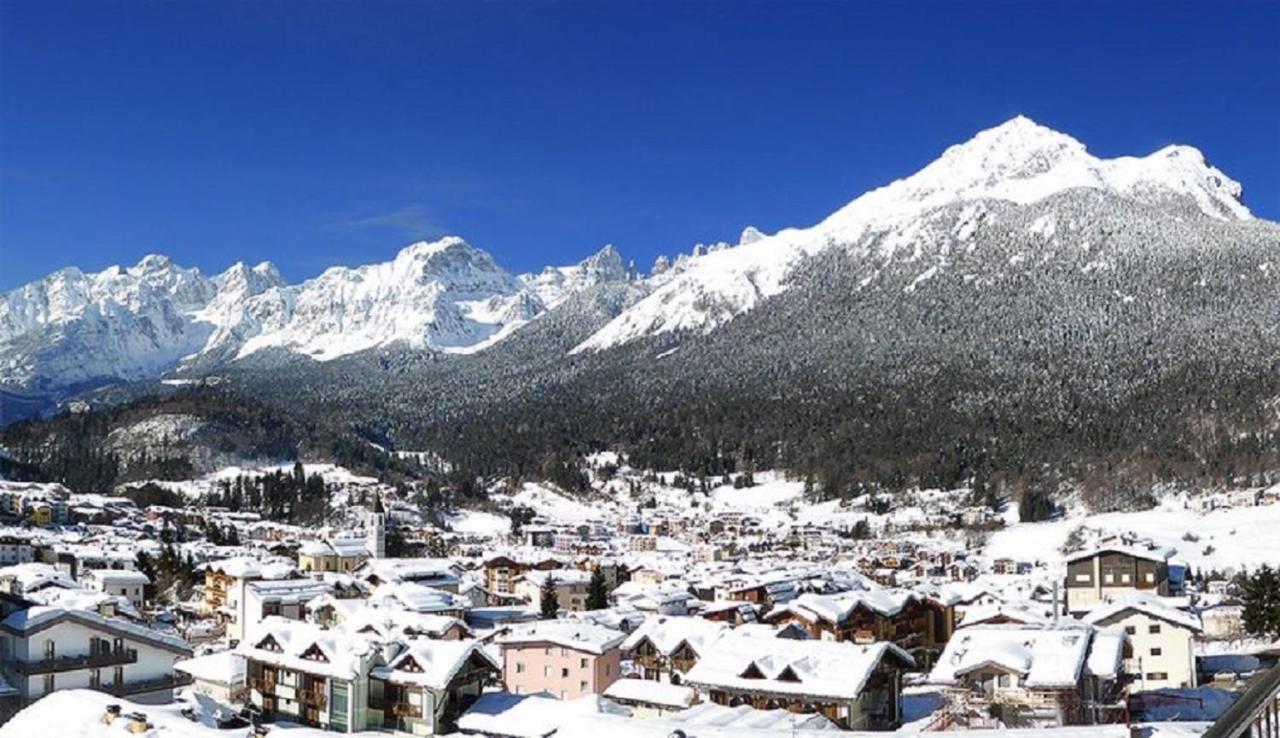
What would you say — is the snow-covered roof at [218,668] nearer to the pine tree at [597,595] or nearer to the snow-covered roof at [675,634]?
→ the snow-covered roof at [675,634]

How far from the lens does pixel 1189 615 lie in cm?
3725

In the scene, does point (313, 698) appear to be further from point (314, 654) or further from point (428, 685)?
point (428, 685)

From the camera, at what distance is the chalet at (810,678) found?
2855cm

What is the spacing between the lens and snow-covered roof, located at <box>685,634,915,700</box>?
28.6m

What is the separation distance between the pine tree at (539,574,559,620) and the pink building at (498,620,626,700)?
1815 centimetres

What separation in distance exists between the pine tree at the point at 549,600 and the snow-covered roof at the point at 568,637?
1755 cm

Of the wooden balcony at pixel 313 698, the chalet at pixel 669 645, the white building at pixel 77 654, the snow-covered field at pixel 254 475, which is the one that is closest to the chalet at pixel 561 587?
the chalet at pixel 669 645

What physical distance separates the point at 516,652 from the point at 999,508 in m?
87.9

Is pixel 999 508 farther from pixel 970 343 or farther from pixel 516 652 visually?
pixel 516 652

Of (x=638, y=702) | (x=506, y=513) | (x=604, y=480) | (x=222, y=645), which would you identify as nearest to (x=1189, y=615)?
(x=638, y=702)

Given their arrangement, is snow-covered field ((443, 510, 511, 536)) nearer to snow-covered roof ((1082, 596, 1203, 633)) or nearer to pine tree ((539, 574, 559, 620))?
Answer: pine tree ((539, 574, 559, 620))

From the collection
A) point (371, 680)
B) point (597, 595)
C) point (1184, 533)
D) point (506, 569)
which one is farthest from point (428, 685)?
point (1184, 533)

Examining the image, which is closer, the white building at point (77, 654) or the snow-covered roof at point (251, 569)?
the white building at point (77, 654)

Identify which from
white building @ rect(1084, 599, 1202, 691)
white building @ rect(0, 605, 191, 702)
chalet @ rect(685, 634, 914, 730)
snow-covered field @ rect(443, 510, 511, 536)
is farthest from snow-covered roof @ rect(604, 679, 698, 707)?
snow-covered field @ rect(443, 510, 511, 536)
